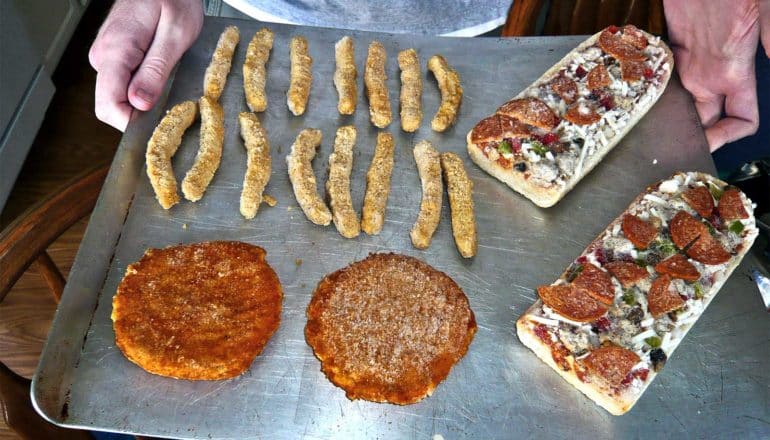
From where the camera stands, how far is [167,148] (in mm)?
2689

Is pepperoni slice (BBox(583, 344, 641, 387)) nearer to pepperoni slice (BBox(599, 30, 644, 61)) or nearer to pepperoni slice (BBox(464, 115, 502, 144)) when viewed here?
pepperoni slice (BBox(464, 115, 502, 144))

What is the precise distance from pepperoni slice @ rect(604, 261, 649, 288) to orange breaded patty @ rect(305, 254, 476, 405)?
550 mm

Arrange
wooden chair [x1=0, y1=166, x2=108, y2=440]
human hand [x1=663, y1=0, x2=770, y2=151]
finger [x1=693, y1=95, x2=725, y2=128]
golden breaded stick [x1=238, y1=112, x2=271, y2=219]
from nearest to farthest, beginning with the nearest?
wooden chair [x1=0, y1=166, x2=108, y2=440], golden breaded stick [x1=238, y1=112, x2=271, y2=219], human hand [x1=663, y1=0, x2=770, y2=151], finger [x1=693, y1=95, x2=725, y2=128]

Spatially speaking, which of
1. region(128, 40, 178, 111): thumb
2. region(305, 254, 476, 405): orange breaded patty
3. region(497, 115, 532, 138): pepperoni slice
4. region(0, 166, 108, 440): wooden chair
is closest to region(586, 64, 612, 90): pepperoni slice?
region(497, 115, 532, 138): pepperoni slice

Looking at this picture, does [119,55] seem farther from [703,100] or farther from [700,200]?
[703,100]

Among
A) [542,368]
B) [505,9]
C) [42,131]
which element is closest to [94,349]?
[542,368]

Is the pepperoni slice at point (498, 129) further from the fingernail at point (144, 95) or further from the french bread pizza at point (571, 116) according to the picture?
the fingernail at point (144, 95)

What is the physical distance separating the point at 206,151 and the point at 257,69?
1.74ft

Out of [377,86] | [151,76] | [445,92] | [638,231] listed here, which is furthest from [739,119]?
[151,76]

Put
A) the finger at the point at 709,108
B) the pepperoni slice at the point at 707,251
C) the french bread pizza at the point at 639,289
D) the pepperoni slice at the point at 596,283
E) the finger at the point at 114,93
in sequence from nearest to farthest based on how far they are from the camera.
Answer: the french bread pizza at the point at 639,289 → the pepperoni slice at the point at 596,283 → the pepperoni slice at the point at 707,251 → the finger at the point at 114,93 → the finger at the point at 709,108

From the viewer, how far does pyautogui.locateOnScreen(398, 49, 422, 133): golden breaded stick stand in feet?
9.49

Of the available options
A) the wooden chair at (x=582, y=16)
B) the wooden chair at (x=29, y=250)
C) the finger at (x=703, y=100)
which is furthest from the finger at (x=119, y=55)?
the finger at (x=703, y=100)

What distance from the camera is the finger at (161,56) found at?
9.03ft

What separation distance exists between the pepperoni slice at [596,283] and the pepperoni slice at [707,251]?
373 millimetres
